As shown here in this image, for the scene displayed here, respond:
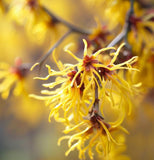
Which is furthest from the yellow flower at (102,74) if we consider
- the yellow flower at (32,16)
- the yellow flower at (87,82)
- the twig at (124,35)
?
the yellow flower at (32,16)

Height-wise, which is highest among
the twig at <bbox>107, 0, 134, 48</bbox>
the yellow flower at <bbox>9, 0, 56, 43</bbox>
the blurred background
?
the yellow flower at <bbox>9, 0, 56, 43</bbox>

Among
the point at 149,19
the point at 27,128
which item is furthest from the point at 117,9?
the point at 27,128

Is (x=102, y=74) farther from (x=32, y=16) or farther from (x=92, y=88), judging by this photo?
(x=32, y=16)

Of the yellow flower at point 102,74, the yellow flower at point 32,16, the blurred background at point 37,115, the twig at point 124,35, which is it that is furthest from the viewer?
the blurred background at point 37,115

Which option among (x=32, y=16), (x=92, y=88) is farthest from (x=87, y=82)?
(x=32, y=16)

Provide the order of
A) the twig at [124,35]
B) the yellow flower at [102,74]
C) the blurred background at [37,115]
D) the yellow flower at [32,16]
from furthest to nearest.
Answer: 1. the blurred background at [37,115]
2. the yellow flower at [32,16]
3. the twig at [124,35]
4. the yellow flower at [102,74]

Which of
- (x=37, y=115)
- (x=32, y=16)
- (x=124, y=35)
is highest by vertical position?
(x=32, y=16)

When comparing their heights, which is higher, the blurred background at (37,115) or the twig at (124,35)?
the twig at (124,35)

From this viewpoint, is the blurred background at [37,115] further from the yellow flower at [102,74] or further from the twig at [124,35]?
the yellow flower at [102,74]

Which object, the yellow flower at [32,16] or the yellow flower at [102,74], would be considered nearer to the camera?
the yellow flower at [102,74]

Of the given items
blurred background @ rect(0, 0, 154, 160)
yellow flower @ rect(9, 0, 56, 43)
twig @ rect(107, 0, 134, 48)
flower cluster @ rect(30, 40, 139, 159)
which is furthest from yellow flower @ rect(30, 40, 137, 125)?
blurred background @ rect(0, 0, 154, 160)

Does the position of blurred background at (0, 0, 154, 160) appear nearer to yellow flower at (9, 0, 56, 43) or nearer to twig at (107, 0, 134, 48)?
yellow flower at (9, 0, 56, 43)

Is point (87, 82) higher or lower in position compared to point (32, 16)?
lower
